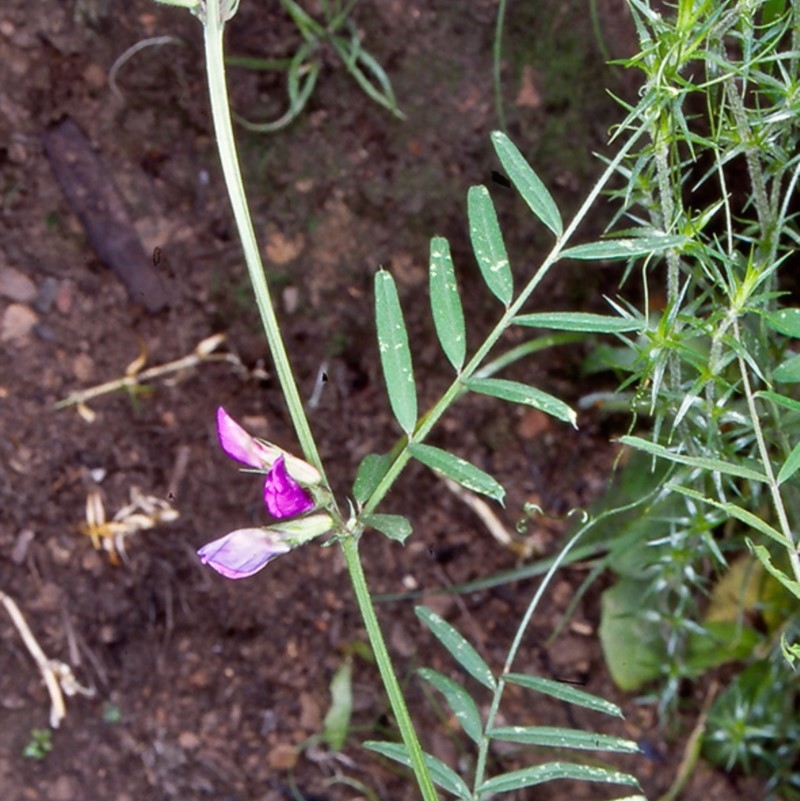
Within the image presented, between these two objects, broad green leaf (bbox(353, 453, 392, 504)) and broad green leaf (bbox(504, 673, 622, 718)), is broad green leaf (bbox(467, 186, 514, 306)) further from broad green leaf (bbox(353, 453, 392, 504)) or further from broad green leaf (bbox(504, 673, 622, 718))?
broad green leaf (bbox(504, 673, 622, 718))

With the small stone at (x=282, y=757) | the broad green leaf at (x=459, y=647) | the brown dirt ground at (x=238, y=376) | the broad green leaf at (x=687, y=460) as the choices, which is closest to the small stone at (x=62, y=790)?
the brown dirt ground at (x=238, y=376)

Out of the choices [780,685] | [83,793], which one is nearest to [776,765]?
[780,685]

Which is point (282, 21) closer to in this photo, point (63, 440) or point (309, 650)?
point (63, 440)

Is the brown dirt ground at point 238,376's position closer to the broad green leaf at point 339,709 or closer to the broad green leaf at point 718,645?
the broad green leaf at point 339,709

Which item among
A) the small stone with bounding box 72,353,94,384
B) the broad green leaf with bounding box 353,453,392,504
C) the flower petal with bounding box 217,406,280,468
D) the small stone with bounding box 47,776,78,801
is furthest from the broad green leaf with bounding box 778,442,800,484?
the small stone with bounding box 47,776,78,801

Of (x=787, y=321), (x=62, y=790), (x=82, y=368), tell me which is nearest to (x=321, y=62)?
(x=82, y=368)

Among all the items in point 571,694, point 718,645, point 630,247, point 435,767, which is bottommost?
point 718,645

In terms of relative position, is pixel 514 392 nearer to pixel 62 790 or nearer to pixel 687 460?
pixel 687 460
